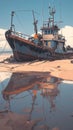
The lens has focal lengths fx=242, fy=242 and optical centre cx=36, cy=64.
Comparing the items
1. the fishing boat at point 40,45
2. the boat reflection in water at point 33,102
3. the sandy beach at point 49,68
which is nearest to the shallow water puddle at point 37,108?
the boat reflection in water at point 33,102

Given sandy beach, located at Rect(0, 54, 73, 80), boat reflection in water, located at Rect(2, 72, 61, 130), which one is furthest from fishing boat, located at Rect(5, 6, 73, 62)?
boat reflection in water, located at Rect(2, 72, 61, 130)

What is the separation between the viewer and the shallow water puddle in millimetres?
8664

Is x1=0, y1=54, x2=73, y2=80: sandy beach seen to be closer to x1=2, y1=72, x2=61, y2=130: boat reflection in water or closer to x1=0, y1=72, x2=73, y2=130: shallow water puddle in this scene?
x1=2, y1=72, x2=61, y2=130: boat reflection in water

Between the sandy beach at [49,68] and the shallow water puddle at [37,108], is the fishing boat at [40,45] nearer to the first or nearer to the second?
the sandy beach at [49,68]

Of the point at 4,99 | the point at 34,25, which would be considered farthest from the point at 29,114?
the point at 34,25

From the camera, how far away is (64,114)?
9.90m

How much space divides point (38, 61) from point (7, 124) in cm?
2652

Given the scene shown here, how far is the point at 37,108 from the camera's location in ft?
35.5

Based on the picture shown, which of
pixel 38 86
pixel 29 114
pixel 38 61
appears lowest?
pixel 38 61

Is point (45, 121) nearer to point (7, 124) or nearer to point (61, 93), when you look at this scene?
point (7, 124)

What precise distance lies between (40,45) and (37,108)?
26402 mm

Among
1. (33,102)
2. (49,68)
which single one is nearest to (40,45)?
(49,68)

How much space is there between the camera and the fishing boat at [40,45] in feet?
113

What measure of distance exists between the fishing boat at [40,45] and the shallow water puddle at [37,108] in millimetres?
19076
